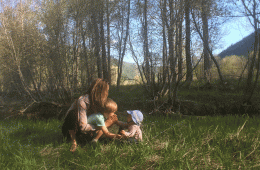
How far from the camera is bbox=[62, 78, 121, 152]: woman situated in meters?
2.41

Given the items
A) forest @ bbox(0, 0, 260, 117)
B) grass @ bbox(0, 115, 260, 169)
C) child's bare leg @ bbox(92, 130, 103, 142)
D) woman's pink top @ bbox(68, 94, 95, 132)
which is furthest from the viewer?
forest @ bbox(0, 0, 260, 117)

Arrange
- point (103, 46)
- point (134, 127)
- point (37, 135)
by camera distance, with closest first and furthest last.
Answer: point (134, 127) → point (37, 135) → point (103, 46)

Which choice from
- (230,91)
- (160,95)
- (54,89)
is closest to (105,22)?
(54,89)

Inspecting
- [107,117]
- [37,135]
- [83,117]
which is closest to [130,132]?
[107,117]

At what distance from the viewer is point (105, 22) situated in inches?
269

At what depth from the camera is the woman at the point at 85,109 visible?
2408mm

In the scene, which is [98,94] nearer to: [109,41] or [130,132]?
[130,132]

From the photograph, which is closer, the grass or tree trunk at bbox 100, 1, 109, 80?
the grass

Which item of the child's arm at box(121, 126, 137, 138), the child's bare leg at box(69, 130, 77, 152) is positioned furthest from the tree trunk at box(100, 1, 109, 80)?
the child's arm at box(121, 126, 137, 138)

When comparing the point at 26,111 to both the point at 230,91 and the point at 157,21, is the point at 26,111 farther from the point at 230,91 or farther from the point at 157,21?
the point at 230,91

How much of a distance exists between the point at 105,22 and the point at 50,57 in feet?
8.32

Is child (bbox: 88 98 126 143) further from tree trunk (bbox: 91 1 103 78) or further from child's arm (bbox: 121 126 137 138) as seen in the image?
tree trunk (bbox: 91 1 103 78)

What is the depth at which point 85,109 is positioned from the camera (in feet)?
7.97

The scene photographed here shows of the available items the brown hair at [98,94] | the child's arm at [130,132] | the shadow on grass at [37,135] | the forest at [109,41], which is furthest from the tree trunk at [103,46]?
the child's arm at [130,132]
